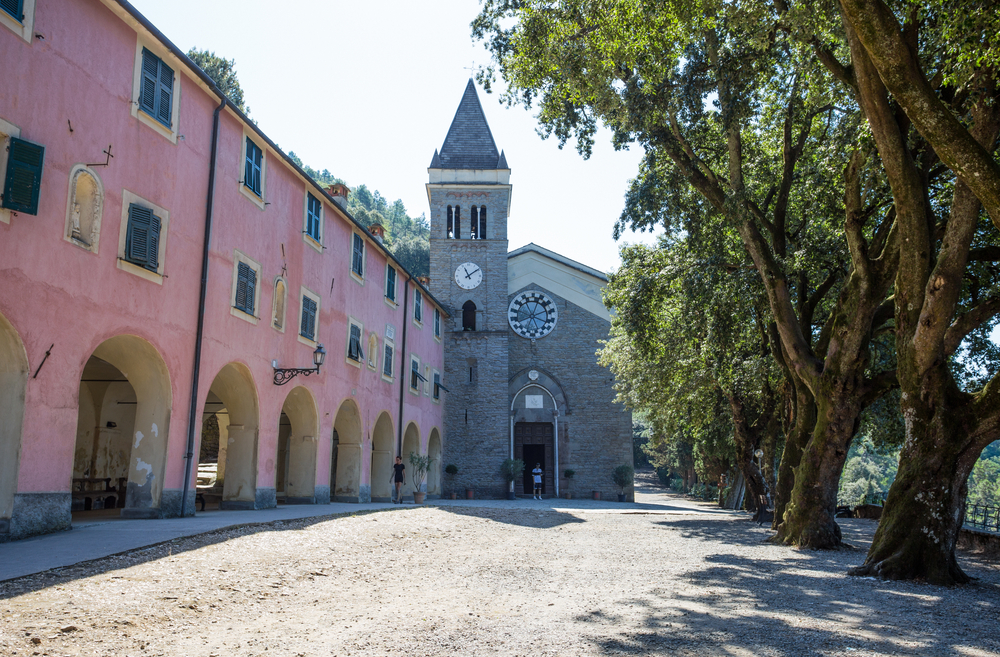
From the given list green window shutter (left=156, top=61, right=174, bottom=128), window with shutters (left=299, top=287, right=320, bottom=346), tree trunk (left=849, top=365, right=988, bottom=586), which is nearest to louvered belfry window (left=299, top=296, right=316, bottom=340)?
window with shutters (left=299, top=287, right=320, bottom=346)

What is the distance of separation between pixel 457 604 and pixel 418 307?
23804 mm

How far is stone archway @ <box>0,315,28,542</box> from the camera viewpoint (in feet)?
30.7

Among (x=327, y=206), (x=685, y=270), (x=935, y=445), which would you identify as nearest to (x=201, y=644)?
(x=935, y=445)

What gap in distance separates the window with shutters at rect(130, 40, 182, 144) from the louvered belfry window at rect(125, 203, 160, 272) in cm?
152

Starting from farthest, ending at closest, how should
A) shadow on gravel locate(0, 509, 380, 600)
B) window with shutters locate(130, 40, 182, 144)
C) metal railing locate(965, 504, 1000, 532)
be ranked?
metal railing locate(965, 504, 1000, 532) → window with shutters locate(130, 40, 182, 144) → shadow on gravel locate(0, 509, 380, 600)

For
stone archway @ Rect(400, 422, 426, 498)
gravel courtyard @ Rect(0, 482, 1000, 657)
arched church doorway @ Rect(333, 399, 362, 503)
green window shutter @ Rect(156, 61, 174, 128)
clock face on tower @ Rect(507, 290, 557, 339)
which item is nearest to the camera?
gravel courtyard @ Rect(0, 482, 1000, 657)

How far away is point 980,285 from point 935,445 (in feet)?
19.6

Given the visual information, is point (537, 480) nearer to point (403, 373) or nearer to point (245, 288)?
point (403, 373)

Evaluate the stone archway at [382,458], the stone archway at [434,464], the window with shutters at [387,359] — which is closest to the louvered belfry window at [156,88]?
the window with shutters at [387,359]

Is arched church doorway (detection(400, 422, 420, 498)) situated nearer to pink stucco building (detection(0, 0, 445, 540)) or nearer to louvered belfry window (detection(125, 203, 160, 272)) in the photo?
pink stucco building (detection(0, 0, 445, 540))

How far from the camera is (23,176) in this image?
31.6 ft

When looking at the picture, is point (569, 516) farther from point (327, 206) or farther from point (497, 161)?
point (497, 161)

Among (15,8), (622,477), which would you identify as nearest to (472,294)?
(622,477)

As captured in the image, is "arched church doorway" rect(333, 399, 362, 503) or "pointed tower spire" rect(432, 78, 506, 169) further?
"pointed tower spire" rect(432, 78, 506, 169)
